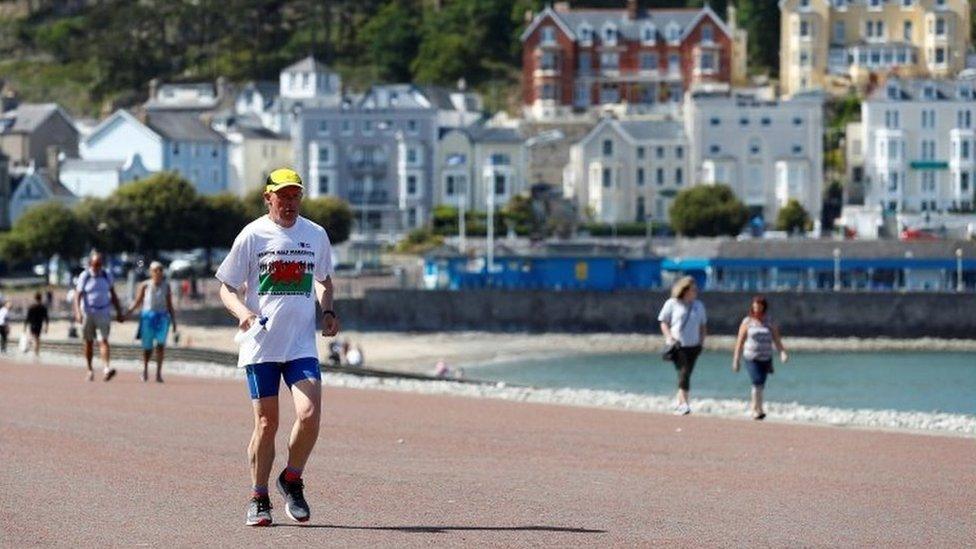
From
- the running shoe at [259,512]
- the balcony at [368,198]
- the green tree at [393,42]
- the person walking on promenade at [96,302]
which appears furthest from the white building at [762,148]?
the running shoe at [259,512]

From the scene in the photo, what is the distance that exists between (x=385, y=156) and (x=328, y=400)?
292 ft

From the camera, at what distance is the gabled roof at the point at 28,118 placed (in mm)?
110738

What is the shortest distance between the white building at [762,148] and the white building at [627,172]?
116 cm

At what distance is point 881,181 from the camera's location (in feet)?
367

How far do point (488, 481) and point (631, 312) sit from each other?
6533cm

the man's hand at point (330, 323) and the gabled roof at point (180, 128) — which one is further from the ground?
the gabled roof at point (180, 128)

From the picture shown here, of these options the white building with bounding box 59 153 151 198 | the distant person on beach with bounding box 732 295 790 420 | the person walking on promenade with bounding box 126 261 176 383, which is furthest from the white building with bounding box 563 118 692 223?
the distant person on beach with bounding box 732 295 790 420

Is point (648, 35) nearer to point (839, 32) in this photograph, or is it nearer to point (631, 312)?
point (839, 32)

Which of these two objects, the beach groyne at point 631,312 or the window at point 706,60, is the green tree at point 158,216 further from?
the window at point 706,60

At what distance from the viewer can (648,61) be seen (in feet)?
415

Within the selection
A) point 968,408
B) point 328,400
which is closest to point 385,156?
point 968,408

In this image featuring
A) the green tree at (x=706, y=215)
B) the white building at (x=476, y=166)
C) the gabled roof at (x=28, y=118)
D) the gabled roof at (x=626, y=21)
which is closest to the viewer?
the green tree at (x=706, y=215)

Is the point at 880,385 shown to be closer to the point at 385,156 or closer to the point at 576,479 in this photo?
the point at 576,479

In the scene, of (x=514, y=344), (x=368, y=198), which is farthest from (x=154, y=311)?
(x=368, y=198)
